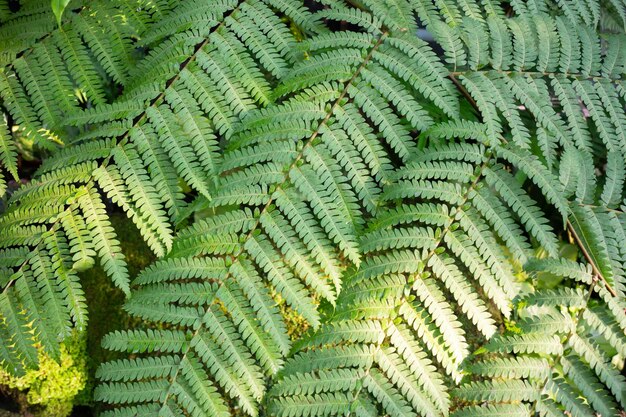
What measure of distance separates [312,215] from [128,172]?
73 centimetres

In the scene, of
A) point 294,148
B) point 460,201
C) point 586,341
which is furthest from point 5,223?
point 586,341

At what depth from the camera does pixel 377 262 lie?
2207 mm

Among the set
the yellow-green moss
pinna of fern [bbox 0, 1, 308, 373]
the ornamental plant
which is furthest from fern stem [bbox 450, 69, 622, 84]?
the yellow-green moss

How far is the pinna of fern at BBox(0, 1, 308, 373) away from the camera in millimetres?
2195

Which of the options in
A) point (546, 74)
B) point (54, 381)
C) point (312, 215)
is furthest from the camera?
point (54, 381)

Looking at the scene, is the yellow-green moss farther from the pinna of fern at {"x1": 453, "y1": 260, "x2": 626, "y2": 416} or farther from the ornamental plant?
the pinna of fern at {"x1": 453, "y1": 260, "x2": 626, "y2": 416}

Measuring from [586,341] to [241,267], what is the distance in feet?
4.43

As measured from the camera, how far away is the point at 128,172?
7.50 feet

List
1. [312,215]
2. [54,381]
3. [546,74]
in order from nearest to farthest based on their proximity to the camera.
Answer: [312,215]
[546,74]
[54,381]

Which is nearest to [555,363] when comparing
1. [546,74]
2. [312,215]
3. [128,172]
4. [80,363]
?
[312,215]

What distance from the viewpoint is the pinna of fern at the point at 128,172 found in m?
2.20

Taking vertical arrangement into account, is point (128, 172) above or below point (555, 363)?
above

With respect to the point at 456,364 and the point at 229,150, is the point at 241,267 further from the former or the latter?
the point at 456,364

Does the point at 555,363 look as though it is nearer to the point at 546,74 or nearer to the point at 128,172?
the point at 546,74
